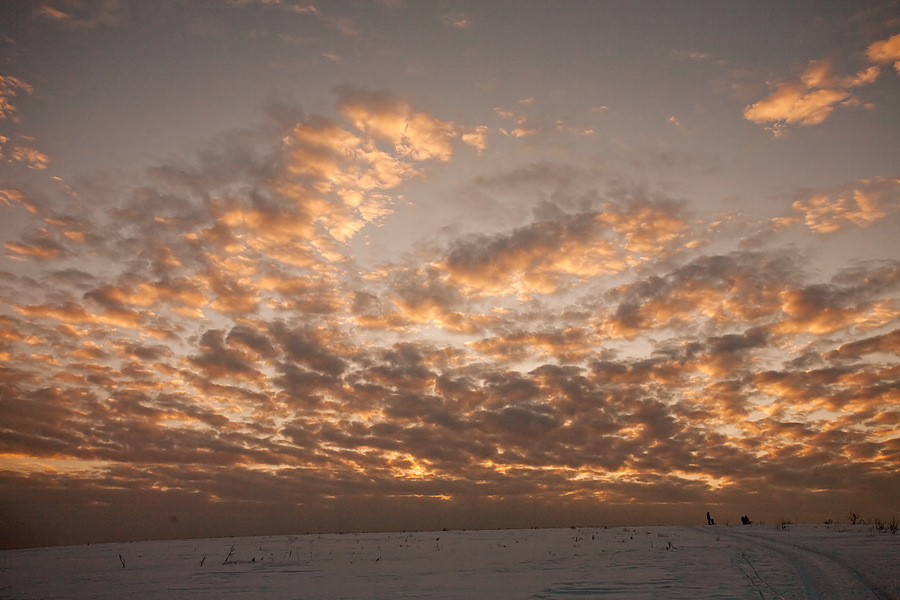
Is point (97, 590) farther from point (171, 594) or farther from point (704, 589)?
point (704, 589)

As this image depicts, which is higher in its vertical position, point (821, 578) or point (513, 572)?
point (821, 578)

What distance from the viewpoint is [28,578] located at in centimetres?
1711

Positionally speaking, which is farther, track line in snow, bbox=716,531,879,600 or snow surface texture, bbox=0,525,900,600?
snow surface texture, bbox=0,525,900,600

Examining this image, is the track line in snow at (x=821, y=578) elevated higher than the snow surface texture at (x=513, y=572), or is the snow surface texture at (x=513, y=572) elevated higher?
the track line in snow at (x=821, y=578)

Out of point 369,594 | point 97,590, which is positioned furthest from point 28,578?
point 369,594

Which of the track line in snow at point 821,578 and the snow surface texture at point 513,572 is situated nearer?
the track line in snow at point 821,578

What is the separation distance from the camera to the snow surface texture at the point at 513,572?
12938 mm

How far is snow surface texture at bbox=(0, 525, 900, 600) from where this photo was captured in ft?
42.4

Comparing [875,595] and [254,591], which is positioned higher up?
[875,595]

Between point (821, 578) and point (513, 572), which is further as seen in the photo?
point (513, 572)

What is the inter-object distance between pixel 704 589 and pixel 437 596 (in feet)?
21.5

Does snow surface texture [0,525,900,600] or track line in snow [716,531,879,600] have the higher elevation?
track line in snow [716,531,879,600]

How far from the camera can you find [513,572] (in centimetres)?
1694

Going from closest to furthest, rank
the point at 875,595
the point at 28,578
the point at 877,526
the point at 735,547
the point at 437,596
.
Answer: the point at 875,595 < the point at 437,596 < the point at 28,578 < the point at 735,547 < the point at 877,526
